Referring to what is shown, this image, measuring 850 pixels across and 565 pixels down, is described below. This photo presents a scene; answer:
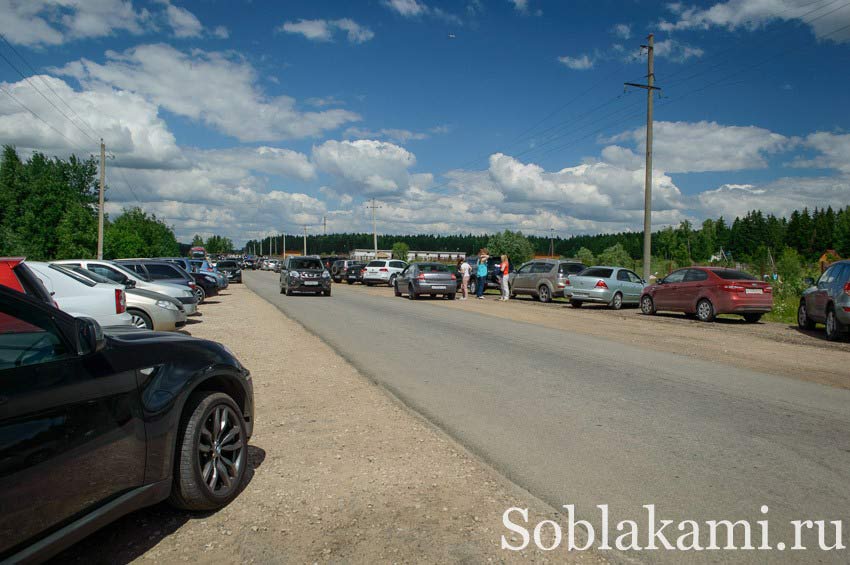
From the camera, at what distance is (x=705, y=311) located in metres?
17.3

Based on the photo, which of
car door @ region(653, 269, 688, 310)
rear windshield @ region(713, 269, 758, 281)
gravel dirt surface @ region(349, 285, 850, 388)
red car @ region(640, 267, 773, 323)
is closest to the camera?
gravel dirt surface @ region(349, 285, 850, 388)

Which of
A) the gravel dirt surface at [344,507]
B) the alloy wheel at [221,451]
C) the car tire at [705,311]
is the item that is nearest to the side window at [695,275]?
the car tire at [705,311]

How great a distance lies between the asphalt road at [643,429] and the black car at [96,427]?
198cm

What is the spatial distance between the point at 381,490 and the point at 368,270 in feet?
120

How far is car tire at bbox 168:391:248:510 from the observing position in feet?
12.0

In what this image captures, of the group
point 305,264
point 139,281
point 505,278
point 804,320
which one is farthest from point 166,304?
point 505,278

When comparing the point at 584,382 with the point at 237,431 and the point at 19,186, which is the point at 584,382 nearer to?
the point at 237,431

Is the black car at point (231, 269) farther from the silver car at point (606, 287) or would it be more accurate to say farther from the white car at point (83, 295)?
the white car at point (83, 295)

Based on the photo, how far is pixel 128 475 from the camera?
10.6 feet

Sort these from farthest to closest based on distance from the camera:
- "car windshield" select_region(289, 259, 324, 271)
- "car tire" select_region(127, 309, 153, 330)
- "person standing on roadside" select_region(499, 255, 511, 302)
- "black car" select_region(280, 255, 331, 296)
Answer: "car windshield" select_region(289, 259, 324, 271) < "black car" select_region(280, 255, 331, 296) < "person standing on roadside" select_region(499, 255, 511, 302) < "car tire" select_region(127, 309, 153, 330)

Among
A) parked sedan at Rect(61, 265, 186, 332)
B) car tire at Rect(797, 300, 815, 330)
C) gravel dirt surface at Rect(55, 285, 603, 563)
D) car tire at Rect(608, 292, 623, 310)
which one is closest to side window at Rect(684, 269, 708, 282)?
car tire at Rect(797, 300, 815, 330)

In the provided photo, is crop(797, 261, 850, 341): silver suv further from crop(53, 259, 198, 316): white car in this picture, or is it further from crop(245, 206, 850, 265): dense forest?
crop(245, 206, 850, 265): dense forest

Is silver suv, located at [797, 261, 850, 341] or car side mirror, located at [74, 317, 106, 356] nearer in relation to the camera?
car side mirror, located at [74, 317, 106, 356]

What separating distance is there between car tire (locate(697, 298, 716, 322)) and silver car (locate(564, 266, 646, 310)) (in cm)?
504
